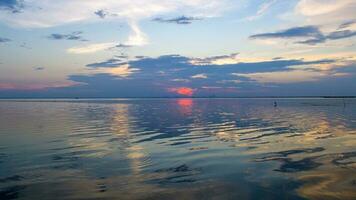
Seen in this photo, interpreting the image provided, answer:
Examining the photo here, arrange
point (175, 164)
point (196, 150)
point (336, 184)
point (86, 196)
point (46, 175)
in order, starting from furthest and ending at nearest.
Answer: point (196, 150) → point (175, 164) → point (46, 175) → point (336, 184) → point (86, 196)

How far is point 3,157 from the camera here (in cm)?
2184

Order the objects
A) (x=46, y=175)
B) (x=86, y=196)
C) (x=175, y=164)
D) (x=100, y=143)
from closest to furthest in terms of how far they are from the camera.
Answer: (x=86, y=196)
(x=46, y=175)
(x=175, y=164)
(x=100, y=143)

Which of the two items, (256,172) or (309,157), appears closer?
(256,172)

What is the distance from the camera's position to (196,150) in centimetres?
2470

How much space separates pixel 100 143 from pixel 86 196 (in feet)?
49.8

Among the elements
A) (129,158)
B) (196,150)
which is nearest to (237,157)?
(196,150)

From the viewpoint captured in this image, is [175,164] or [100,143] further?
[100,143]

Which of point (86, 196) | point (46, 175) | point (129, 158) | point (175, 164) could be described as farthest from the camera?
point (129, 158)

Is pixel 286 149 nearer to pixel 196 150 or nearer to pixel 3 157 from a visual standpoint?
pixel 196 150

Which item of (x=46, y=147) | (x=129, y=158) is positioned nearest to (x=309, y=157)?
(x=129, y=158)

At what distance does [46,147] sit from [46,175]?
390 inches

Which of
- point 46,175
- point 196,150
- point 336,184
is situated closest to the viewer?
point 336,184

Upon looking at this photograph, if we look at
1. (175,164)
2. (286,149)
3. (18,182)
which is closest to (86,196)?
(18,182)

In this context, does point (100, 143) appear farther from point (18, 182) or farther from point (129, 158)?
point (18, 182)
